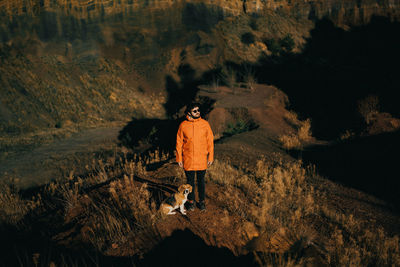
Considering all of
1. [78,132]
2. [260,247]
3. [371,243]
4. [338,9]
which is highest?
[338,9]

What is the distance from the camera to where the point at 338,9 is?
1503 inches

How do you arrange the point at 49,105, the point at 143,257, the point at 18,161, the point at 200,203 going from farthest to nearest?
the point at 49,105 → the point at 18,161 → the point at 200,203 → the point at 143,257

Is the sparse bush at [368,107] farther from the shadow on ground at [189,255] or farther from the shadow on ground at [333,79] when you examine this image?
the shadow on ground at [189,255]

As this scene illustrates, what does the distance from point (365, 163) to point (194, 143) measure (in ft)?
22.7

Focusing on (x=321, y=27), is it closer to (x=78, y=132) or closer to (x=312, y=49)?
(x=312, y=49)

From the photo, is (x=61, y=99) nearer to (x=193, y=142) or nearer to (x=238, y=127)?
(x=238, y=127)

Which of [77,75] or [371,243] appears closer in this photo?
[371,243]

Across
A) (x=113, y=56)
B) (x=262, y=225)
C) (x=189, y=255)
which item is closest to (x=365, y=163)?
(x=262, y=225)

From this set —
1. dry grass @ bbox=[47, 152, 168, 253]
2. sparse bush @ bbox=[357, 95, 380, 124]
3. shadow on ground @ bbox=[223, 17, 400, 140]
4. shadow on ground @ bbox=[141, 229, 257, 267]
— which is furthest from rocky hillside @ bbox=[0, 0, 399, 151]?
shadow on ground @ bbox=[141, 229, 257, 267]

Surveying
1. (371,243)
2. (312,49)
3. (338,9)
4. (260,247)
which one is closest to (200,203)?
(260,247)

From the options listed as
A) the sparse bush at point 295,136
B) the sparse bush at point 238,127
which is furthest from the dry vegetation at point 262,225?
the sparse bush at point 238,127

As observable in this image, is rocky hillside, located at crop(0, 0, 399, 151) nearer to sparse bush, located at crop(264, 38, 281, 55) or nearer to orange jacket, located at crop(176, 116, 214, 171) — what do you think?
sparse bush, located at crop(264, 38, 281, 55)

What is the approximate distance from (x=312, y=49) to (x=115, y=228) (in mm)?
36160

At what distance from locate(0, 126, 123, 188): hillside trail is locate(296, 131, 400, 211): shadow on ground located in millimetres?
10133
